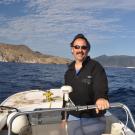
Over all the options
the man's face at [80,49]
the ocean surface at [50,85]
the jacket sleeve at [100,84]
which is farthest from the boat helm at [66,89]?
the ocean surface at [50,85]

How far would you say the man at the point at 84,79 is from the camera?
7.04 m

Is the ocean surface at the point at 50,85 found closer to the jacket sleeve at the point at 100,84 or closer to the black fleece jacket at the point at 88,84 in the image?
the black fleece jacket at the point at 88,84

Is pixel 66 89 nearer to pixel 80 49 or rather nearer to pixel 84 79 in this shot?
pixel 84 79

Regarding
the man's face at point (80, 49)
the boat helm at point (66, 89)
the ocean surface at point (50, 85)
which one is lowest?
the ocean surface at point (50, 85)

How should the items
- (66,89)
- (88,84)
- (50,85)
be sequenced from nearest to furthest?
(66,89) < (88,84) < (50,85)

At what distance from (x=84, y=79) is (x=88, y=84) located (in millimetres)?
Result: 140

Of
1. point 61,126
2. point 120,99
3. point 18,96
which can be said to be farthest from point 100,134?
point 120,99

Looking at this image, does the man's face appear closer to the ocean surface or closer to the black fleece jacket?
the black fleece jacket

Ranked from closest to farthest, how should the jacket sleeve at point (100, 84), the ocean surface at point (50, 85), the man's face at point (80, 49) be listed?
the jacket sleeve at point (100, 84) → the man's face at point (80, 49) → the ocean surface at point (50, 85)

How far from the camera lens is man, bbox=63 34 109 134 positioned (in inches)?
277

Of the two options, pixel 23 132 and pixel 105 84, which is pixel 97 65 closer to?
pixel 105 84

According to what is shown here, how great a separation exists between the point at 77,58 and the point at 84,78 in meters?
0.45

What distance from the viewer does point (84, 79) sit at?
7211 millimetres

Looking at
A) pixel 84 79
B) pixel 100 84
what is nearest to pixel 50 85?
pixel 84 79
